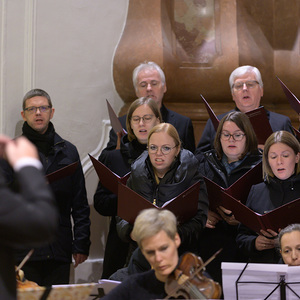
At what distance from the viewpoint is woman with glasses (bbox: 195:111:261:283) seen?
3766mm

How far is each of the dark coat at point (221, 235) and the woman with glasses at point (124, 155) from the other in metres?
0.48

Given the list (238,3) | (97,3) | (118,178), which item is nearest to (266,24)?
(238,3)

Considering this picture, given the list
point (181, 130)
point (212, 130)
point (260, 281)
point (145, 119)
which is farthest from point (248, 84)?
point (260, 281)

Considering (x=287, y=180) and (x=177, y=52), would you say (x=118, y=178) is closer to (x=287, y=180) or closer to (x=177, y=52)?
(x=287, y=180)

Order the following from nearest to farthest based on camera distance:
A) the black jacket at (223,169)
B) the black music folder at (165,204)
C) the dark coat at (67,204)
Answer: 1. the black music folder at (165,204)
2. the black jacket at (223,169)
3. the dark coat at (67,204)

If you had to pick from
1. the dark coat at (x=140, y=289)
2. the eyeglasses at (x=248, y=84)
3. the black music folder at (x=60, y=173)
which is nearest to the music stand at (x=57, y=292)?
the dark coat at (x=140, y=289)

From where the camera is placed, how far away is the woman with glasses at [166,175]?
3.43 metres

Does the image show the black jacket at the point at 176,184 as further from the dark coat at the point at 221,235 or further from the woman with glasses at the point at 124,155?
the woman with glasses at the point at 124,155

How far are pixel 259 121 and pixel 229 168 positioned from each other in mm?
392

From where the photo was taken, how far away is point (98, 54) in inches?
208

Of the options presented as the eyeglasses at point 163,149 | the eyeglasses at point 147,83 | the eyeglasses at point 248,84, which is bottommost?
the eyeglasses at point 163,149

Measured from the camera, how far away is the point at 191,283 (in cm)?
239

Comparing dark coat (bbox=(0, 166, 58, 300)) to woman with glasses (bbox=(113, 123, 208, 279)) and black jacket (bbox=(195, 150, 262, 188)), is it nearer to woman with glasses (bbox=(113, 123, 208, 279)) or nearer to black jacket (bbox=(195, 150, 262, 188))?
woman with glasses (bbox=(113, 123, 208, 279))

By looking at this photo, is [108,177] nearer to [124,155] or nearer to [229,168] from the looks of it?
[124,155]
